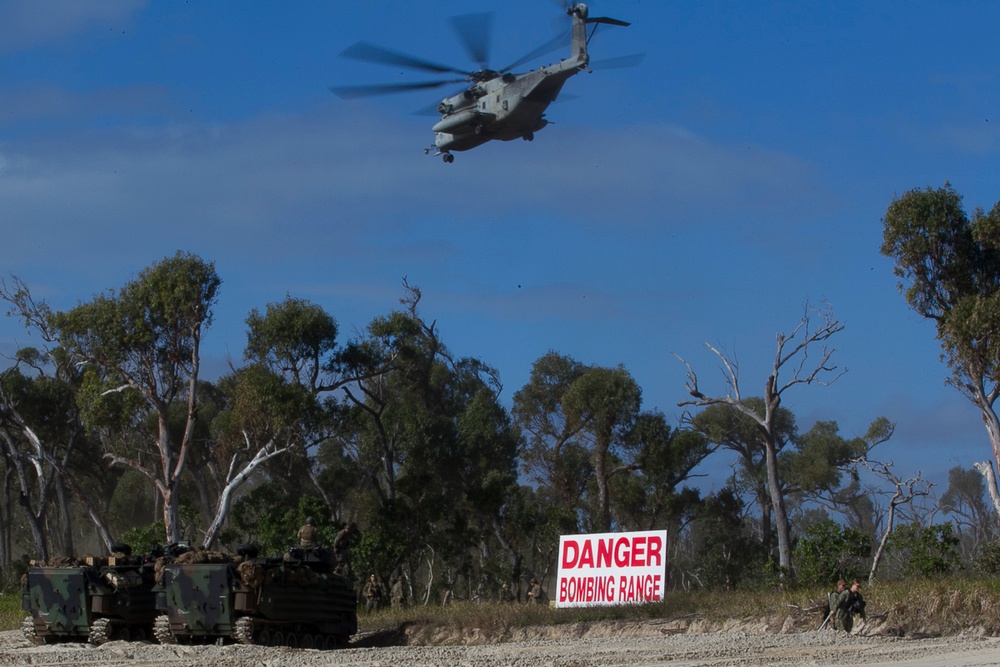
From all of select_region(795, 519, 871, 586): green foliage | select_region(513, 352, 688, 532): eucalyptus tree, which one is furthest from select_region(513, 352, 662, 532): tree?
select_region(795, 519, 871, 586): green foliage

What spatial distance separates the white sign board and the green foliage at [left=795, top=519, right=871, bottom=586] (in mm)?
6383

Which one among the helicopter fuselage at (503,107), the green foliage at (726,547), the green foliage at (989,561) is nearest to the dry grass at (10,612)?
the helicopter fuselage at (503,107)

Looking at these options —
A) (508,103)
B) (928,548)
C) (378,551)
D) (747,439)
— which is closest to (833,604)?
(928,548)

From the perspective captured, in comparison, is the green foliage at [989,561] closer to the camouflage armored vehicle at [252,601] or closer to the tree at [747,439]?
the camouflage armored vehicle at [252,601]

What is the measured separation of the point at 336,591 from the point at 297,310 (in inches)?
586

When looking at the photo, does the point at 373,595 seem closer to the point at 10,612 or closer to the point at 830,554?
the point at 10,612

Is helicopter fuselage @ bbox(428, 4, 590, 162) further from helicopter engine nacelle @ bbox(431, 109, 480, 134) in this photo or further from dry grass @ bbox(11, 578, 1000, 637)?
dry grass @ bbox(11, 578, 1000, 637)

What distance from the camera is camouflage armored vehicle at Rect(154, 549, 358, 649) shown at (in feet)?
67.8

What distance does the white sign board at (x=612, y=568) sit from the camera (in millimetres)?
21422

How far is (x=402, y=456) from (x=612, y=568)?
24.4 metres

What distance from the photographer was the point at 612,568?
2205 cm

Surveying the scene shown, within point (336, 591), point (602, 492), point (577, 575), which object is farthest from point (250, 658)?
point (602, 492)

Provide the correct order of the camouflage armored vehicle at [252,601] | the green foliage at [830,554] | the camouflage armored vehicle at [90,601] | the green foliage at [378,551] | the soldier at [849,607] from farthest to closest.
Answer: the green foliage at [378,551], the green foliage at [830,554], the camouflage armored vehicle at [90,601], the camouflage armored vehicle at [252,601], the soldier at [849,607]

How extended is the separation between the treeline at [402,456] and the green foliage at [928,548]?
0.05m
